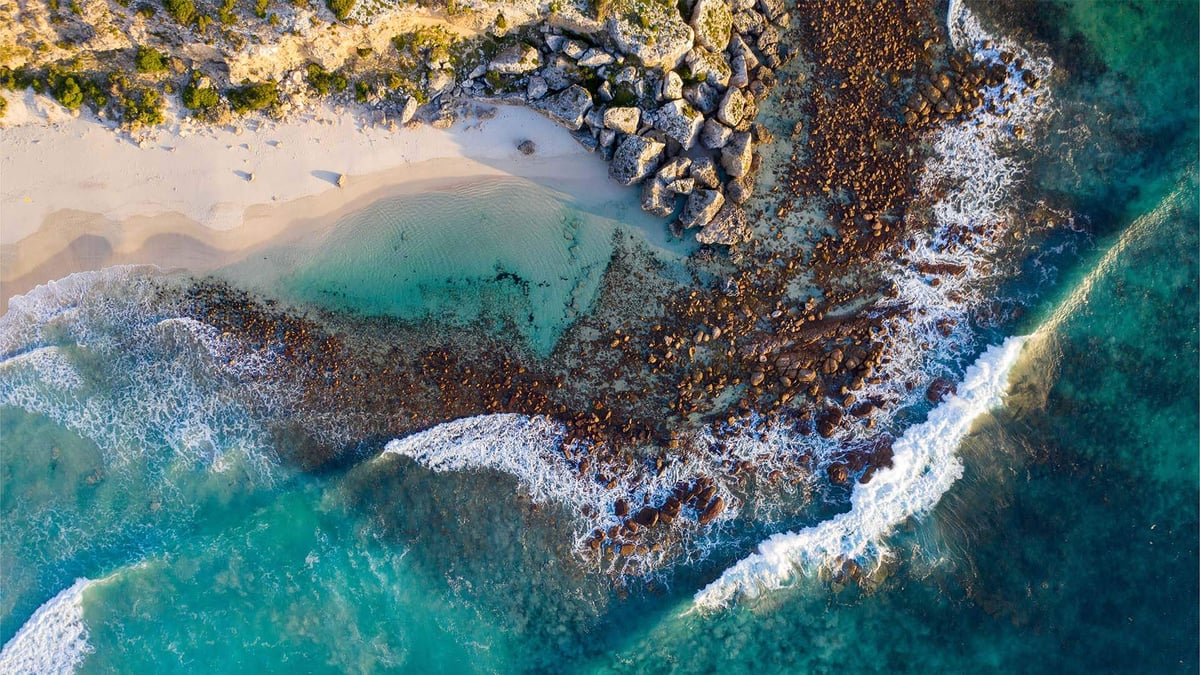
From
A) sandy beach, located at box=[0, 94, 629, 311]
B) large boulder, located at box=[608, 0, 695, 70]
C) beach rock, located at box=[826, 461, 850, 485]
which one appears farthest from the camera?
beach rock, located at box=[826, 461, 850, 485]

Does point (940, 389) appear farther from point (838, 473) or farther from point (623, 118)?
point (623, 118)

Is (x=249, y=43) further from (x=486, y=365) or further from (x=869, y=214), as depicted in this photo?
(x=869, y=214)

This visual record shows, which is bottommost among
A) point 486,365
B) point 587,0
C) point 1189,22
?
point 486,365

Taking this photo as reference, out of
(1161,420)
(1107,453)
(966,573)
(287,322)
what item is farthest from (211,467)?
(1161,420)

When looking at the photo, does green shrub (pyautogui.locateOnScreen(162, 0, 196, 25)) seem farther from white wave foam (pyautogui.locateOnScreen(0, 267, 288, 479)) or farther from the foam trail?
the foam trail

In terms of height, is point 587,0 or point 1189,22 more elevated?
point 1189,22

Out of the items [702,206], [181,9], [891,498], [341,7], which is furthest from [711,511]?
[181,9]

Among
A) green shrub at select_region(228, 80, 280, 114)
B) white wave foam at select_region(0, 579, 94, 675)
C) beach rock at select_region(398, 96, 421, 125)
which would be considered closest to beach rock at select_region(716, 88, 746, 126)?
beach rock at select_region(398, 96, 421, 125)

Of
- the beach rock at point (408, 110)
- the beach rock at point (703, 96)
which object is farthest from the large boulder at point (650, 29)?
the beach rock at point (408, 110)
